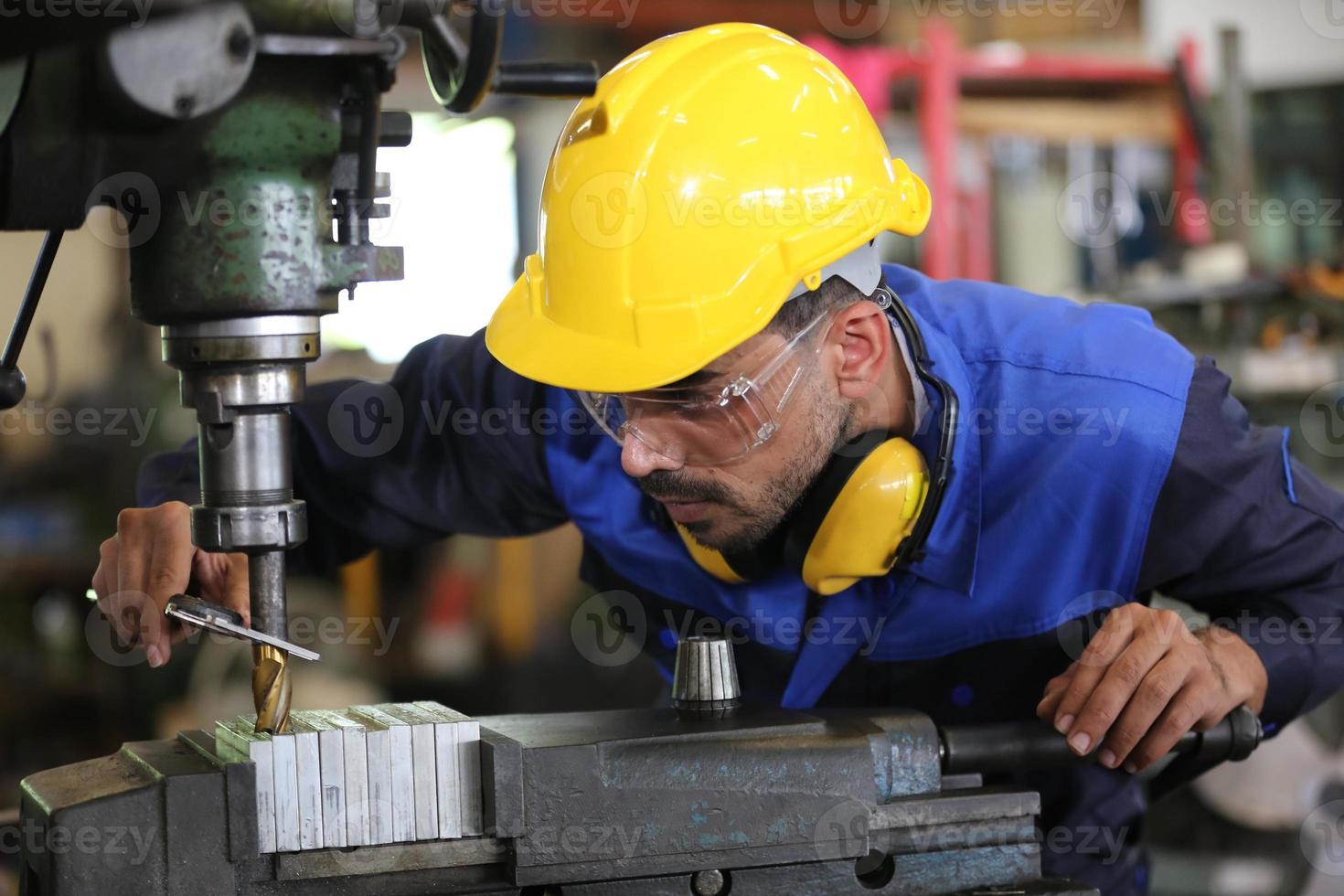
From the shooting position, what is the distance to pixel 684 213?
133 cm

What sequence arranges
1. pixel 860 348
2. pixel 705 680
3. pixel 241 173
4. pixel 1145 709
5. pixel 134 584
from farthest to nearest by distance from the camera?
pixel 860 348
pixel 134 584
pixel 1145 709
pixel 705 680
pixel 241 173

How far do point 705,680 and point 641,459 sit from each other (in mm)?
323

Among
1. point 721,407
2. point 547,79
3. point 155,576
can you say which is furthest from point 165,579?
point 547,79

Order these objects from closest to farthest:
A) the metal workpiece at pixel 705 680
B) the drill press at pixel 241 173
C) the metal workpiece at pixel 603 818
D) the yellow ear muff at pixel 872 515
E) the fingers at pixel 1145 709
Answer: the drill press at pixel 241 173
the metal workpiece at pixel 603 818
the metal workpiece at pixel 705 680
the fingers at pixel 1145 709
the yellow ear muff at pixel 872 515

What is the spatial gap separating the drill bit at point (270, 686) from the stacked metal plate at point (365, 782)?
3 centimetres

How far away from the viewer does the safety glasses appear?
54.9 inches

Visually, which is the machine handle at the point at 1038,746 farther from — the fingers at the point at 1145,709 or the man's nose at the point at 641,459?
the man's nose at the point at 641,459

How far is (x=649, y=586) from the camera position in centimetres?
171

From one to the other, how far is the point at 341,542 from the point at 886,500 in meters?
0.80

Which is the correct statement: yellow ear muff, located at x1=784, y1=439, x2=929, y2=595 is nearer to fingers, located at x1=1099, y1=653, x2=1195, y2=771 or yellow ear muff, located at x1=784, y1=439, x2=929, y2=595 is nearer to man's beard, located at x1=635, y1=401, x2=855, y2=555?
man's beard, located at x1=635, y1=401, x2=855, y2=555

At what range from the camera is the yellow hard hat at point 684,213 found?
1.33 meters

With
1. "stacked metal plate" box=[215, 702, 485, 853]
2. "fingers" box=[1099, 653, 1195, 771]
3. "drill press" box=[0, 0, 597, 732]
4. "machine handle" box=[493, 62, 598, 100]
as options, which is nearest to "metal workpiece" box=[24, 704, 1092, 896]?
"stacked metal plate" box=[215, 702, 485, 853]

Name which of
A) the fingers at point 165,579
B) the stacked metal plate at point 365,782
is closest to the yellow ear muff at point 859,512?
the stacked metal plate at point 365,782

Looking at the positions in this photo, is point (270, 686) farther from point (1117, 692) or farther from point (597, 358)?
point (1117, 692)
